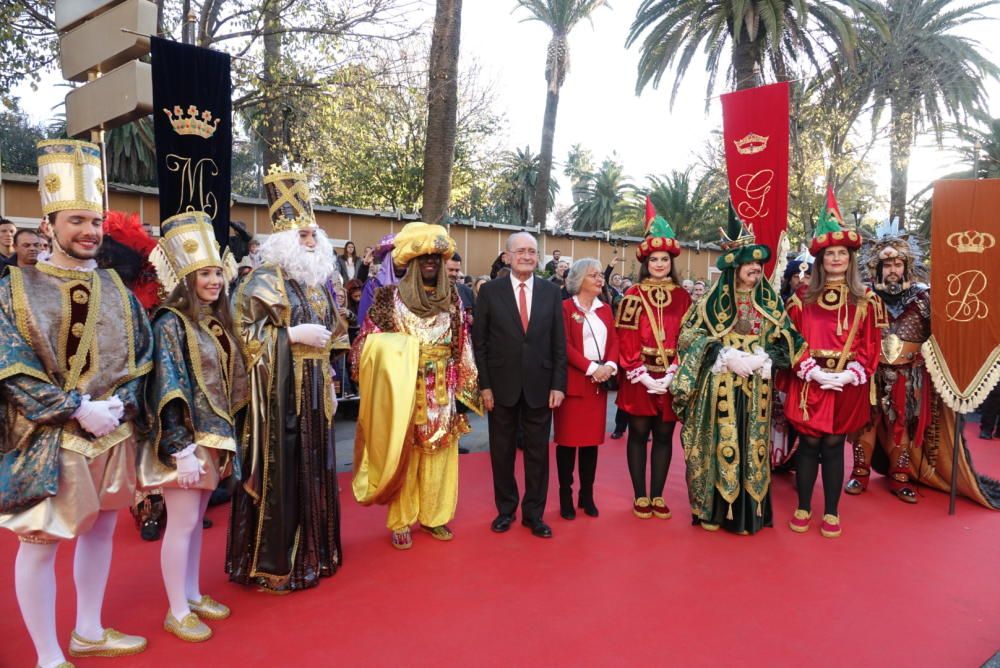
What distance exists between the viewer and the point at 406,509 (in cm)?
398

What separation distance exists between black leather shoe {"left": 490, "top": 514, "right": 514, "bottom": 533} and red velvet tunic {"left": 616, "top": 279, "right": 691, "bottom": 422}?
3.59 ft

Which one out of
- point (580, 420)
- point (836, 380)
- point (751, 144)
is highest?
point (751, 144)

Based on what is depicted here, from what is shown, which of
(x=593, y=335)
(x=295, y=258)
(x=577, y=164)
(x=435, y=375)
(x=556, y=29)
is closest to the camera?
(x=295, y=258)

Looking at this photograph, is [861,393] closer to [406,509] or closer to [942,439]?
[942,439]

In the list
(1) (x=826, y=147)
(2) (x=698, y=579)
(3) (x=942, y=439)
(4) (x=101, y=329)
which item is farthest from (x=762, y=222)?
(1) (x=826, y=147)

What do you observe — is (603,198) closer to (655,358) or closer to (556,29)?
(556,29)

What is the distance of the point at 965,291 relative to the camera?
180 inches

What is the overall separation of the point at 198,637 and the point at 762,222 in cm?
466

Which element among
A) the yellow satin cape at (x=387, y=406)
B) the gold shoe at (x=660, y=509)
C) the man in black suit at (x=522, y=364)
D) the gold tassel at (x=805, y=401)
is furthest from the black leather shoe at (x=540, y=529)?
the gold tassel at (x=805, y=401)

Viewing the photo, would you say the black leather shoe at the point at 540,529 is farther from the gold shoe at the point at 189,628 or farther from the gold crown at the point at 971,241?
the gold crown at the point at 971,241

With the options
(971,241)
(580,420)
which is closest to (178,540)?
(580,420)

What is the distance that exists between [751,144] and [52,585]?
17.3ft

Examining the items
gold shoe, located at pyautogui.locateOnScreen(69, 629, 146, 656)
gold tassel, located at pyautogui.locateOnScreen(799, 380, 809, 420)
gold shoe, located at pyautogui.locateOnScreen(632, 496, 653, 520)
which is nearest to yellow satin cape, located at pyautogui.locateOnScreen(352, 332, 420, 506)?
gold shoe, located at pyautogui.locateOnScreen(69, 629, 146, 656)

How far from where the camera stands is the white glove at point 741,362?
401 centimetres
